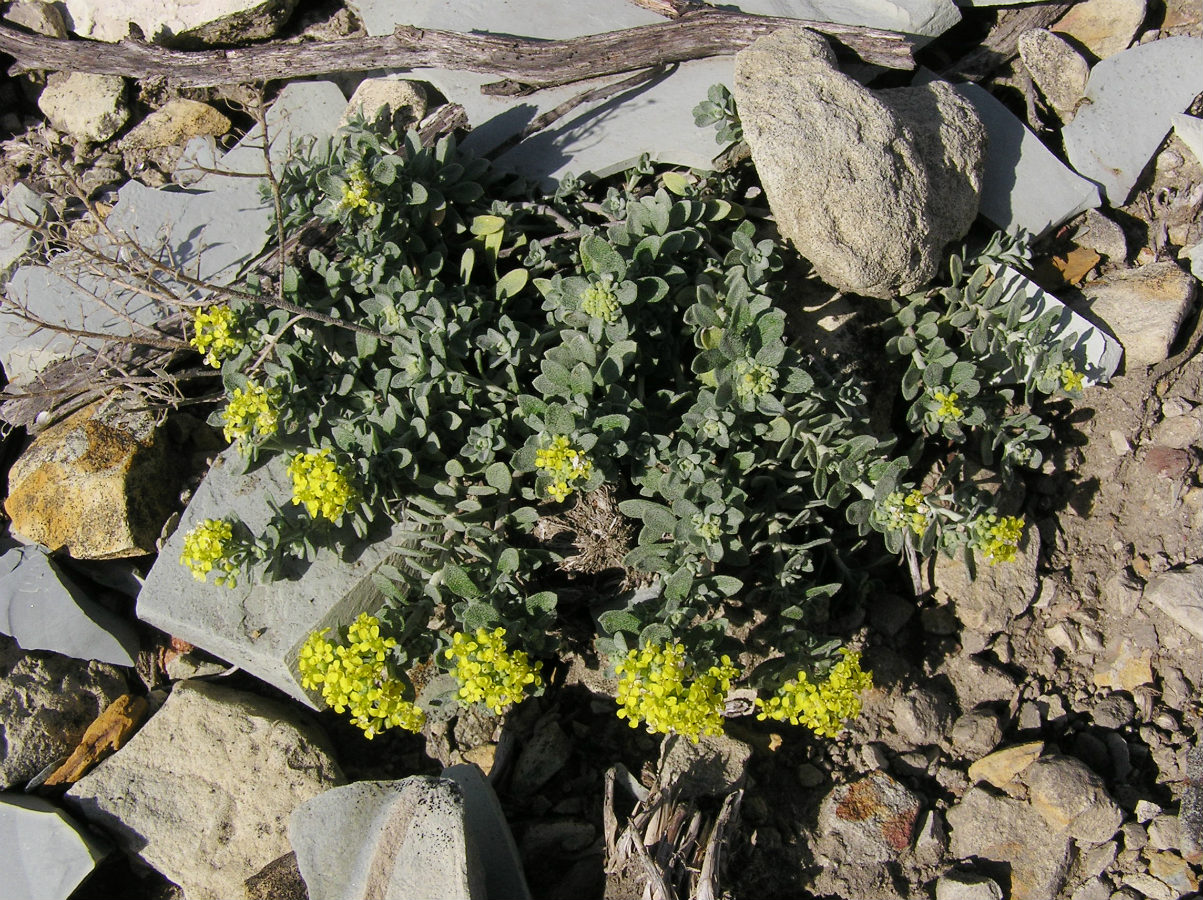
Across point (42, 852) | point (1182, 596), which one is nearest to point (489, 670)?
point (42, 852)

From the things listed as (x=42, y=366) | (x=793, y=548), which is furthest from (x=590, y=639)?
(x=42, y=366)

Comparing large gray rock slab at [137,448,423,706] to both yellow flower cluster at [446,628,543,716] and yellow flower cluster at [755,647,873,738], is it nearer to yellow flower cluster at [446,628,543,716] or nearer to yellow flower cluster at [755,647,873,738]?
yellow flower cluster at [446,628,543,716]

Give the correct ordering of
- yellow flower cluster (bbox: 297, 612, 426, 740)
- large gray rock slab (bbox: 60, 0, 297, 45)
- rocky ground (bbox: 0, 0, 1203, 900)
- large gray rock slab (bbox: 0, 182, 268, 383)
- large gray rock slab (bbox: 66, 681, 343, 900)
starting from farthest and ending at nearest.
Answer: large gray rock slab (bbox: 60, 0, 297, 45) → large gray rock slab (bbox: 0, 182, 268, 383) → large gray rock slab (bbox: 66, 681, 343, 900) → rocky ground (bbox: 0, 0, 1203, 900) → yellow flower cluster (bbox: 297, 612, 426, 740)

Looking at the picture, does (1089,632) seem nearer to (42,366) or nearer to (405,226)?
(405,226)

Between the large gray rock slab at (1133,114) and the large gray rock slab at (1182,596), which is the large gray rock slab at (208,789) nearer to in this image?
the large gray rock slab at (1182,596)

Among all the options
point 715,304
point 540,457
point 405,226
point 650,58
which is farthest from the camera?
point 650,58

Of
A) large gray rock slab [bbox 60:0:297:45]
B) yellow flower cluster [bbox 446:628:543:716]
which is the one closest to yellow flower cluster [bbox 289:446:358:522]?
yellow flower cluster [bbox 446:628:543:716]
